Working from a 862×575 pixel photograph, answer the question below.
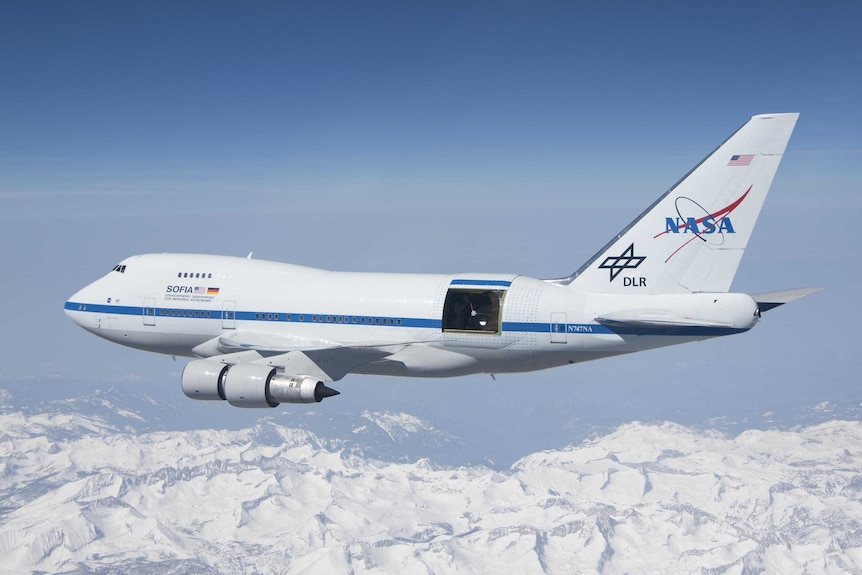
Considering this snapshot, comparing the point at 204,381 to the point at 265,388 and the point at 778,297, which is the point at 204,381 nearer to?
the point at 265,388

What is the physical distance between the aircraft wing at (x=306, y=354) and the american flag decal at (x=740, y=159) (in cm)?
1602

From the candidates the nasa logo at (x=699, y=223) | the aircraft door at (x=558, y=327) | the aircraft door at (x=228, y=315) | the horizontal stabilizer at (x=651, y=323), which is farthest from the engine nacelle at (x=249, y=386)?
the nasa logo at (x=699, y=223)

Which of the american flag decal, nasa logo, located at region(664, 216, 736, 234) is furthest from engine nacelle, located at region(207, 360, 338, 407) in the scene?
the american flag decal

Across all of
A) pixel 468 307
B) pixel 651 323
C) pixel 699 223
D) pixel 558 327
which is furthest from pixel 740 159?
pixel 468 307

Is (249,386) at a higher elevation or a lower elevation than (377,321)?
lower

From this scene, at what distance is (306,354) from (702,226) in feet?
59.2

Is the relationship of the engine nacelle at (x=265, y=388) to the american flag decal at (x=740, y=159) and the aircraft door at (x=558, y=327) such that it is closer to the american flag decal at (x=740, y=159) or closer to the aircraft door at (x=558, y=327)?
the aircraft door at (x=558, y=327)

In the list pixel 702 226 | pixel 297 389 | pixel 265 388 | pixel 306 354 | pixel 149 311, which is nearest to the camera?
pixel 702 226

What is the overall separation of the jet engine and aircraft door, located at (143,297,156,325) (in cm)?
625

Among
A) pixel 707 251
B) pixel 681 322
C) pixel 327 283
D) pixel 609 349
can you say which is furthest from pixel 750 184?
pixel 327 283

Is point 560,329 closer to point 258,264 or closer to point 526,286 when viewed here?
point 526,286

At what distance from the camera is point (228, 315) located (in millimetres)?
39031

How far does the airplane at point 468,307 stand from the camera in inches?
1271

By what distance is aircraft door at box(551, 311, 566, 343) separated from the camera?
34.0m
